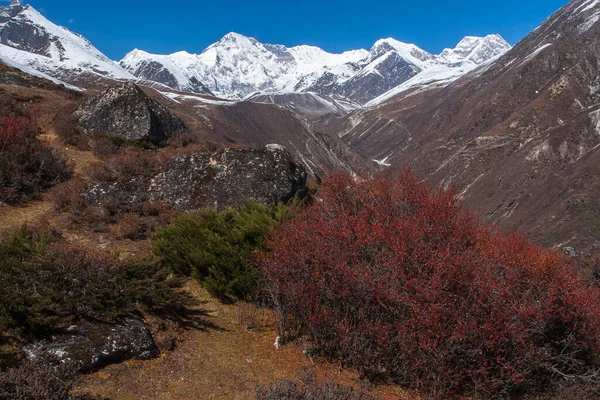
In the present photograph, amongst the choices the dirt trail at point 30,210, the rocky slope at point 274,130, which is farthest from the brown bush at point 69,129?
the rocky slope at point 274,130

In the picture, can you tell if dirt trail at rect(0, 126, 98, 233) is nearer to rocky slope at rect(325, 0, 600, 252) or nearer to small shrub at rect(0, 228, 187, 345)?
small shrub at rect(0, 228, 187, 345)

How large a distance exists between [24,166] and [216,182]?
4.70 metres

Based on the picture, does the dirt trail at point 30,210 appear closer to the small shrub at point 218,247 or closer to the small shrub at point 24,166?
the small shrub at point 24,166

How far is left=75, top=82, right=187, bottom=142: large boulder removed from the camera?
14867mm

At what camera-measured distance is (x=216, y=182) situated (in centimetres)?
1078

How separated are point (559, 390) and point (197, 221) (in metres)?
6.37

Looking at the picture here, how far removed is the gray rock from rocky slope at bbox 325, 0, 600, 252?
67.6 feet

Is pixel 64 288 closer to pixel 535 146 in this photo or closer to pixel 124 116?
pixel 124 116

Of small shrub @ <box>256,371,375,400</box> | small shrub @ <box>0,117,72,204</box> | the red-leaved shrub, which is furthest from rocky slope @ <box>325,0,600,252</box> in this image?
small shrub @ <box>256,371,375,400</box>

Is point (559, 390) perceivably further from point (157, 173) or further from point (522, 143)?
point (522, 143)

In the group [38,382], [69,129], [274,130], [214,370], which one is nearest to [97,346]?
[38,382]

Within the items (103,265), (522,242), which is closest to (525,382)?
(522,242)

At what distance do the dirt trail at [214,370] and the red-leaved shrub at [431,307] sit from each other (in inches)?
13.9

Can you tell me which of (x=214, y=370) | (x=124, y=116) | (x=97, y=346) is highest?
(x=124, y=116)
